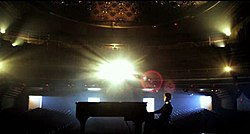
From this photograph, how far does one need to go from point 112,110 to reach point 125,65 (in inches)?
Result: 161

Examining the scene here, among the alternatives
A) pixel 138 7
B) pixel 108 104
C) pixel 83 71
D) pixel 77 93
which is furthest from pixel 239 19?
pixel 77 93

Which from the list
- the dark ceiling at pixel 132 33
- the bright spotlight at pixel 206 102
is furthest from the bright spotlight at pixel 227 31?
the bright spotlight at pixel 206 102

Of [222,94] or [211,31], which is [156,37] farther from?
[222,94]

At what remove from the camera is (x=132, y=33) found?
40.5ft

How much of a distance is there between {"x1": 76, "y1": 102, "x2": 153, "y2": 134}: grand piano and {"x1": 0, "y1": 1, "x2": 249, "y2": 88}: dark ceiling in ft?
7.71

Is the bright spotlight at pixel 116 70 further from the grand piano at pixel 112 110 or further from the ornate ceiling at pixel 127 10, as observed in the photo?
the grand piano at pixel 112 110

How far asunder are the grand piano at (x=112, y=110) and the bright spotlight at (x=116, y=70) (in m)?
3.73

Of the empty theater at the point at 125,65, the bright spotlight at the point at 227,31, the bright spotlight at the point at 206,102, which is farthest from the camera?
the bright spotlight at the point at 206,102

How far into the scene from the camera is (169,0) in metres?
4.97

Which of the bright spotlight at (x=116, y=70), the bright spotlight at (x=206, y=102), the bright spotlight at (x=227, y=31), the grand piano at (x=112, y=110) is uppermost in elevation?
the bright spotlight at (x=227, y=31)

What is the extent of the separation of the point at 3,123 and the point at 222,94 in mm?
9424

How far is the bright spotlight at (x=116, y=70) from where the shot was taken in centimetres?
908

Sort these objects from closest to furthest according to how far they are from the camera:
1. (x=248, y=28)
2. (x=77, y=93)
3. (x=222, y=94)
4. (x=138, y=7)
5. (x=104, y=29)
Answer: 1. (x=138, y=7)
2. (x=248, y=28)
3. (x=222, y=94)
4. (x=104, y=29)
5. (x=77, y=93)

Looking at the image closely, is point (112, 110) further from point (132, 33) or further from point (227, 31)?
point (227, 31)
